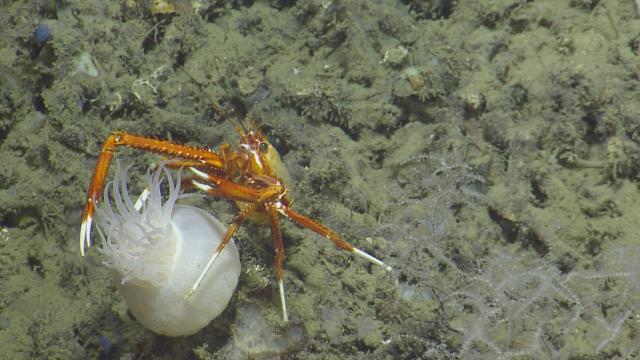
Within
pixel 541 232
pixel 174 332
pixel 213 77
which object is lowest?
pixel 174 332

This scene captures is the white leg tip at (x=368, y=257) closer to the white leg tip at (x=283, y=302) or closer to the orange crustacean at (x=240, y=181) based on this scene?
the orange crustacean at (x=240, y=181)

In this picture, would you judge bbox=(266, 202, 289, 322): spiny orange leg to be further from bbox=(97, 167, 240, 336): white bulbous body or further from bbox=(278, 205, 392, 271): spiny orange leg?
bbox=(97, 167, 240, 336): white bulbous body

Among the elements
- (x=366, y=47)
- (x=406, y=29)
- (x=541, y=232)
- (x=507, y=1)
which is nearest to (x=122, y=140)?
(x=366, y=47)

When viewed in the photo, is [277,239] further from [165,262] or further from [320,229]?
[165,262]

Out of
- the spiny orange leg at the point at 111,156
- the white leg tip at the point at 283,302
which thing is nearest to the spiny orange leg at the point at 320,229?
the white leg tip at the point at 283,302

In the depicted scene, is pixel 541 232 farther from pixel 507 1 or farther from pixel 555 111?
pixel 507 1

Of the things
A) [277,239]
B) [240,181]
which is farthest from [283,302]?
[240,181]
